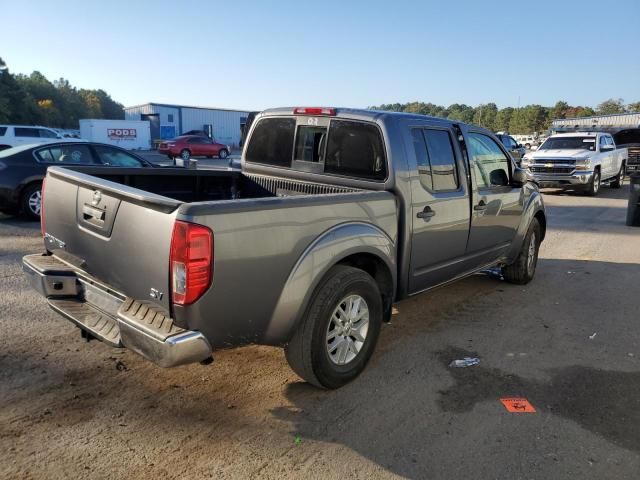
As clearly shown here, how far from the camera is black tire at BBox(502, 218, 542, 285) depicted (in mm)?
6039

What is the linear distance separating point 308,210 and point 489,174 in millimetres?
2802

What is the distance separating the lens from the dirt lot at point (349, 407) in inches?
108

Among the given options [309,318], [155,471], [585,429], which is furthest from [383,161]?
[155,471]

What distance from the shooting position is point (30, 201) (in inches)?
358

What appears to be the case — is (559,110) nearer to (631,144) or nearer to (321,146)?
(631,144)

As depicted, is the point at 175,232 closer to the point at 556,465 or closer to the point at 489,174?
the point at 556,465

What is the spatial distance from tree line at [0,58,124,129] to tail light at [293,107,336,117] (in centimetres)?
6243

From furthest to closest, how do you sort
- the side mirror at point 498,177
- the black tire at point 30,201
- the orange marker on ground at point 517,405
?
the black tire at point 30,201 → the side mirror at point 498,177 → the orange marker on ground at point 517,405

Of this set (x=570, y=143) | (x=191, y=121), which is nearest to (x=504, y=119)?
(x=191, y=121)

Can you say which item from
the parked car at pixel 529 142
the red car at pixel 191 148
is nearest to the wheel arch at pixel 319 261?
the parked car at pixel 529 142

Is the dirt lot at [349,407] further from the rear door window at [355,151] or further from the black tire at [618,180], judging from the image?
the black tire at [618,180]

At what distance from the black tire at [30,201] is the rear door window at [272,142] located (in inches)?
235

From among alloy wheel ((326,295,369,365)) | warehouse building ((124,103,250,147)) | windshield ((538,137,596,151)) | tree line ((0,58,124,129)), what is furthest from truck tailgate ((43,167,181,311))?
tree line ((0,58,124,129))

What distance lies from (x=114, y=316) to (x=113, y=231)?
20.1 inches
